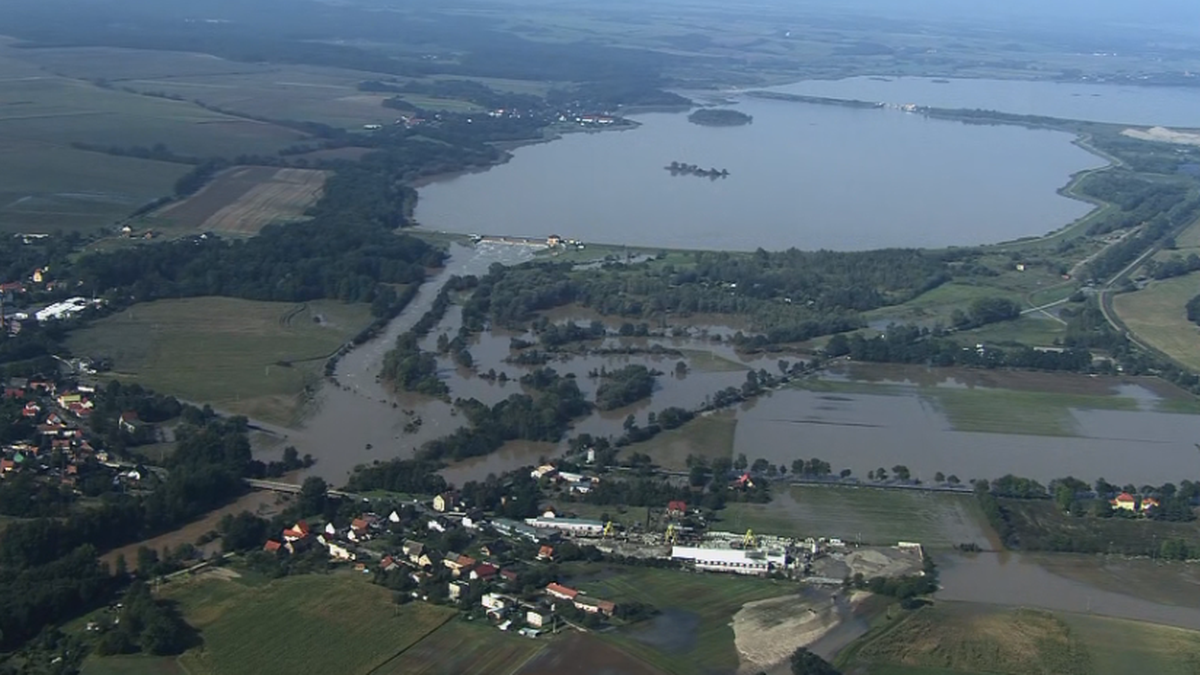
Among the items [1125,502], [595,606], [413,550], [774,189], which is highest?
[774,189]

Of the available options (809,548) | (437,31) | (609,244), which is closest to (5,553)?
(809,548)

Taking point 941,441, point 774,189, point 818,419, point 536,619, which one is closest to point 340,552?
point 536,619

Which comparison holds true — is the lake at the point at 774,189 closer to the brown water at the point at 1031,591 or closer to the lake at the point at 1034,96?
the lake at the point at 1034,96

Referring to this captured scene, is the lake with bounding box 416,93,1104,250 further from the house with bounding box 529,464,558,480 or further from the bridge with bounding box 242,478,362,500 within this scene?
the bridge with bounding box 242,478,362,500

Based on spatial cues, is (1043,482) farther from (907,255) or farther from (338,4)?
(338,4)

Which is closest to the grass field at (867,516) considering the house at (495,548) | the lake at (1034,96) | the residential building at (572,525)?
the residential building at (572,525)

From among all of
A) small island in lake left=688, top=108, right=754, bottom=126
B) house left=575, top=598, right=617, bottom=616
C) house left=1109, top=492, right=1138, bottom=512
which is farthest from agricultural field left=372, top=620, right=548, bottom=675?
small island in lake left=688, top=108, right=754, bottom=126

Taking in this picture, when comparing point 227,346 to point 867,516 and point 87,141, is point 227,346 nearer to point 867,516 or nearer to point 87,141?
point 867,516

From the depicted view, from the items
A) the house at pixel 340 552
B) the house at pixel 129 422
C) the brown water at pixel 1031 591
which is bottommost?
the house at pixel 129 422
